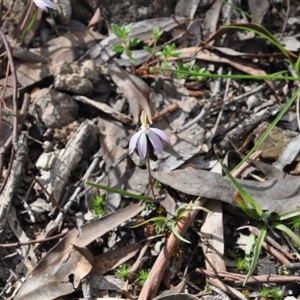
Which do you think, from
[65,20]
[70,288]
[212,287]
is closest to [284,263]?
[212,287]

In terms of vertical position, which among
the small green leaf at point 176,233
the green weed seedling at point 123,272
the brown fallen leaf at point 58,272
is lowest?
the green weed seedling at point 123,272

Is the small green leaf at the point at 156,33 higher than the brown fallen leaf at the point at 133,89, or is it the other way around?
the small green leaf at the point at 156,33

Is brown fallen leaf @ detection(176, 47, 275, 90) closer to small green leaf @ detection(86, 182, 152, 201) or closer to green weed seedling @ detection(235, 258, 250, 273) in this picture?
small green leaf @ detection(86, 182, 152, 201)

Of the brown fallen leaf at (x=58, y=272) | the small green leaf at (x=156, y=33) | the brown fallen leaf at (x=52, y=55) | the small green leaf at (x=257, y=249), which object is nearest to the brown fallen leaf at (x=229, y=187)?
the small green leaf at (x=257, y=249)

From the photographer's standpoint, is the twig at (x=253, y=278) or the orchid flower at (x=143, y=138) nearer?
the orchid flower at (x=143, y=138)

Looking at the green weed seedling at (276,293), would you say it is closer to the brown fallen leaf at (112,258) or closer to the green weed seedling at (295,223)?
the green weed seedling at (295,223)

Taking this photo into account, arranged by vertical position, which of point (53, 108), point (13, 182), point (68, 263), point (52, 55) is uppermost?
point (52, 55)

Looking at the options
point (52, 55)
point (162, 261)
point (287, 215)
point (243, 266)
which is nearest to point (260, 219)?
point (287, 215)

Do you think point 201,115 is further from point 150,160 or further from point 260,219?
point 260,219
